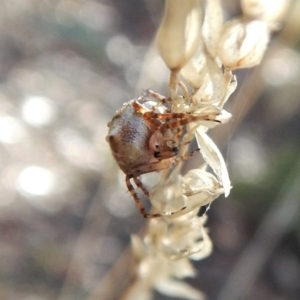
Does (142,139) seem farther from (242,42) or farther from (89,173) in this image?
(89,173)

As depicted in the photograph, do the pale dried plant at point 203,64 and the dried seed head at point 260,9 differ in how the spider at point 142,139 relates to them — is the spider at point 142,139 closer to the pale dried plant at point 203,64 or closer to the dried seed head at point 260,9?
the pale dried plant at point 203,64

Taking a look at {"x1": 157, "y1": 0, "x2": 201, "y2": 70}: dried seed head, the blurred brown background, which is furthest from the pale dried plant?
the blurred brown background

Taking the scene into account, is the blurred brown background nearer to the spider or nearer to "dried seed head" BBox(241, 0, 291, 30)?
the spider

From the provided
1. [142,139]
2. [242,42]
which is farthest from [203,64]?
[142,139]

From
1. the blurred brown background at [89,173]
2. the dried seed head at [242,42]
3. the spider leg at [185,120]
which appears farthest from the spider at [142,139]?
the blurred brown background at [89,173]

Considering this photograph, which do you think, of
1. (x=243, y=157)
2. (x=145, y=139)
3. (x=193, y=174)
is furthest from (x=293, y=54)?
(x=193, y=174)

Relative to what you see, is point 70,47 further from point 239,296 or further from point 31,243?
point 239,296
